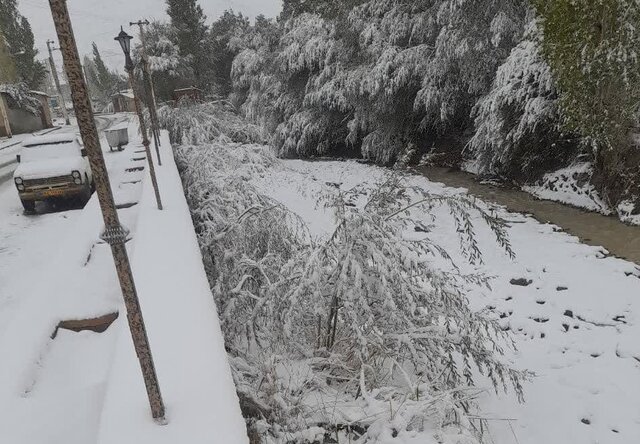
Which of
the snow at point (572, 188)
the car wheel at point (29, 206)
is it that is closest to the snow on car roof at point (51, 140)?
the car wheel at point (29, 206)

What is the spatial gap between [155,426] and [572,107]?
28.1 ft

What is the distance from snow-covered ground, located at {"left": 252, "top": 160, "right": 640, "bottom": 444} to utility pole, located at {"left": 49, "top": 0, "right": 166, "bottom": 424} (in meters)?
2.56

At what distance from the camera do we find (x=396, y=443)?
2576 mm

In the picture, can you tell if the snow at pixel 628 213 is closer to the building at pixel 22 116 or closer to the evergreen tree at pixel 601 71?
the evergreen tree at pixel 601 71

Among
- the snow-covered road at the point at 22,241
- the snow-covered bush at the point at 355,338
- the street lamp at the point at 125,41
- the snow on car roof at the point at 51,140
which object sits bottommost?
the snow-covered road at the point at 22,241

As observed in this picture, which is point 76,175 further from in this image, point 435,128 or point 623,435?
point 435,128

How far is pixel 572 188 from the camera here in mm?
9352

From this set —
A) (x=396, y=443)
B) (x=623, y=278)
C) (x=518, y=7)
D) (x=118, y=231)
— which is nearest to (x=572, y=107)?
(x=623, y=278)

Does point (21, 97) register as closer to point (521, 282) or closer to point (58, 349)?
point (58, 349)

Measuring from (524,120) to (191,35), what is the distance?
29751 millimetres

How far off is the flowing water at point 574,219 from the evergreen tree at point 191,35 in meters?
26.8

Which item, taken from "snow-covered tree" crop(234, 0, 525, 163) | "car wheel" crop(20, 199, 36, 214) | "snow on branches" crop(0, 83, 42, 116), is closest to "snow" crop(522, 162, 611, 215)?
"snow-covered tree" crop(234, 0, 525, 163)

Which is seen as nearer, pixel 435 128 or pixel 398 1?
pixel 398 1

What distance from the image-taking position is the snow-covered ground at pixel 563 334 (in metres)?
3.76
